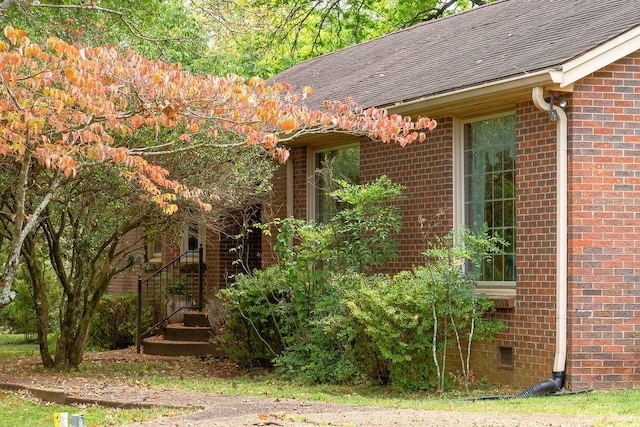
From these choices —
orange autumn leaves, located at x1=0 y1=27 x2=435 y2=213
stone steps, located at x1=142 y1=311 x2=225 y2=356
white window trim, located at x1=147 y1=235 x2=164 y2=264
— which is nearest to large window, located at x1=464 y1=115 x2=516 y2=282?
orange autumn leaves, located at x1=0 y1=27 x2=435 y2=213

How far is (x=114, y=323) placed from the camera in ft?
68.7

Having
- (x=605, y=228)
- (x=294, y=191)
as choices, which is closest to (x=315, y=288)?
(x=294, y=191)

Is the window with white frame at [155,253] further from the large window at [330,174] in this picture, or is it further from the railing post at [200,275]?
the large window at [330,174]

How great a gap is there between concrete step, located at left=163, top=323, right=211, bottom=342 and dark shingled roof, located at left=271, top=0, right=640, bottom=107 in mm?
4417

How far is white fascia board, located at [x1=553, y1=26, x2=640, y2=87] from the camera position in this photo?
36.4ft

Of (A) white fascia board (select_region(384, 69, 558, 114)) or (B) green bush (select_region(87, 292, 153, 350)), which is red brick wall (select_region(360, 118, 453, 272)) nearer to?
(A) white fascia board (select_region(384, 69, 558, 114))

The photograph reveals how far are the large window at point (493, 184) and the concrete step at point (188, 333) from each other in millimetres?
6425

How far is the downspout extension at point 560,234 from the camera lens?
1142cm

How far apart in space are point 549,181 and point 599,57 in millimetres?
1449

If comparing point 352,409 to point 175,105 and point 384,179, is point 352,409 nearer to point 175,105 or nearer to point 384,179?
point 175,105

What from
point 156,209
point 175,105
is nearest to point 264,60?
point 156,209

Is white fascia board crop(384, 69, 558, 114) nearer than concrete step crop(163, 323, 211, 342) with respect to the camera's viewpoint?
Yes

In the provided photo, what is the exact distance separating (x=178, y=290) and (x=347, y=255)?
7.26 m

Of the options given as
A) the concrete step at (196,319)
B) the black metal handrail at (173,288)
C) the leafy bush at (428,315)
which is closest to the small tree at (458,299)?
the leafy bush at (428,315)
